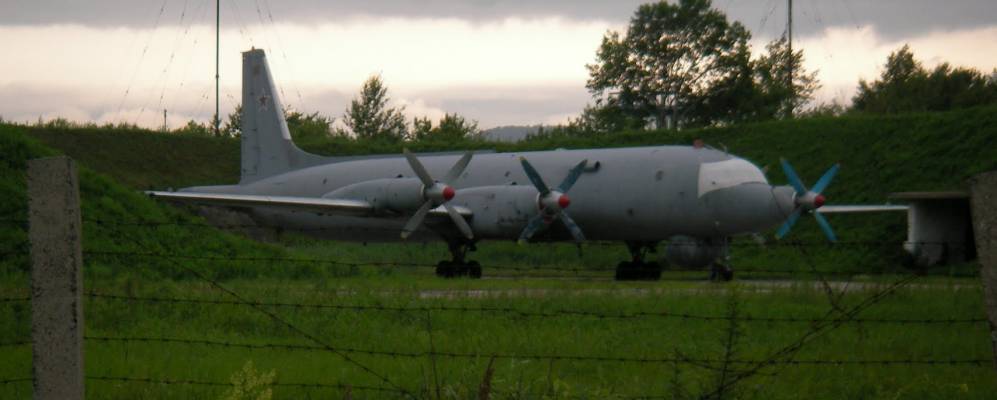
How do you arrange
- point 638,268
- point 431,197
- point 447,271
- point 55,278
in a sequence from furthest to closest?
point 447,271
point 638,268
point 431,197
point 55,278

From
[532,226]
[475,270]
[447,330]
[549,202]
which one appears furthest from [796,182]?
[447,330]

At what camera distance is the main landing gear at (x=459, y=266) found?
87.1 feet

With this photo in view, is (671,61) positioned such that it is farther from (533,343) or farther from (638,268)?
(533,343)

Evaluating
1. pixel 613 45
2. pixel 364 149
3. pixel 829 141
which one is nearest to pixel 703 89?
pixel 613 45

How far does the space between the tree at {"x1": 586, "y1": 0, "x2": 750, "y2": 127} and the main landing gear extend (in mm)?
36951

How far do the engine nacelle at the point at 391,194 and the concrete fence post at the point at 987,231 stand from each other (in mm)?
20396

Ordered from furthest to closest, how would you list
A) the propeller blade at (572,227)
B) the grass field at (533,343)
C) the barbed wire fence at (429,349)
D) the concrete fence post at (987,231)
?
the propeller blade at (572,227)
the grass field at (533,343)
the barbed wire fence at (429,349)
the concrete fence post at (987,231)

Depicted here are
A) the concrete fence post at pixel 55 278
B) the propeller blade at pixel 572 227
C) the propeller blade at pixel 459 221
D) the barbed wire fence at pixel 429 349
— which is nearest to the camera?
the concrete fence post at pixel 55 278

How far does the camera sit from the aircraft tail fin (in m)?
35.8

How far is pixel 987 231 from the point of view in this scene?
21.5ft

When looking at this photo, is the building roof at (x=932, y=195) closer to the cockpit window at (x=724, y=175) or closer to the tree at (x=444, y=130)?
the cockpit window at (x=724, y=175)

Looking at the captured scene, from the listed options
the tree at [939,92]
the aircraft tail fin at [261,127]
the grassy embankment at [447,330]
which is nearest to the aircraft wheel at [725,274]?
the grassy embankment at [447,330]

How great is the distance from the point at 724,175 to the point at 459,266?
248 inches

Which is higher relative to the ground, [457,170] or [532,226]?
[457,170]
